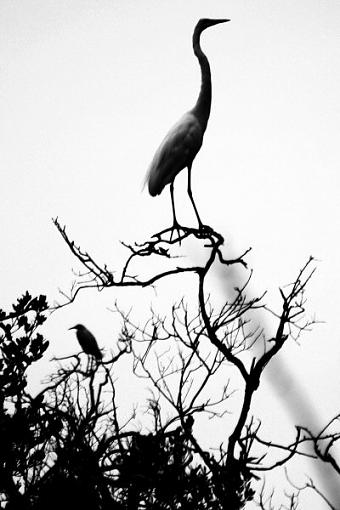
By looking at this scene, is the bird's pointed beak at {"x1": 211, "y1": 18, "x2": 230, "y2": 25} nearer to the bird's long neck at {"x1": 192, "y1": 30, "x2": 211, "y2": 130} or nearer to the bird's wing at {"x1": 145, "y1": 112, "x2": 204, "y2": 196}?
the bird's long neck at {"x1": 192, "y1": 30, "x2": 211, "y2": 130}

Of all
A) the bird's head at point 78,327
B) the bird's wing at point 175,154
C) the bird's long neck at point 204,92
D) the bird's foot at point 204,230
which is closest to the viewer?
the bird's foot at point 204,230

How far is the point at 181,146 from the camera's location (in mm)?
5500

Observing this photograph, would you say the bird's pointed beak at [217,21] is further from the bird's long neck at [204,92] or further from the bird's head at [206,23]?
the bird's long neck at [204,92]

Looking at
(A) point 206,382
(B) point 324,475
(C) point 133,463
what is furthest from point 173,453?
(B) point 324,475

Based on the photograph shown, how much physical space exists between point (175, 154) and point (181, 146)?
106 mm

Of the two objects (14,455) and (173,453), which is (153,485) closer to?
(173,453)

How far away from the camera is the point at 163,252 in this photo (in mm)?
3916

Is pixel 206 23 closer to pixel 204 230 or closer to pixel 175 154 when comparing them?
pixel 175 154

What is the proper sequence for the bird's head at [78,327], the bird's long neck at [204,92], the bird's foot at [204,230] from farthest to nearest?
the bird's head at [78,327] → the bird's long neck at [204,92] → the bird's foot at [204,230]

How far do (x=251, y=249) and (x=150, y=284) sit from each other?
0.76m

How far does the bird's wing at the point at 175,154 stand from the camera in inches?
216

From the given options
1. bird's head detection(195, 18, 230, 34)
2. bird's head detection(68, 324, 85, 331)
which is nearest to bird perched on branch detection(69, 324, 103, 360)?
bird's head detection(68, 324, 85, 331)

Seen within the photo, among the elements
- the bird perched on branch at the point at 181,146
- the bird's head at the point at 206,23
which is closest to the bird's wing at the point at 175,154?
the bird perched on branch at the point at 181,146

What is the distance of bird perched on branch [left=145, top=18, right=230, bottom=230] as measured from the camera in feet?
18.0
